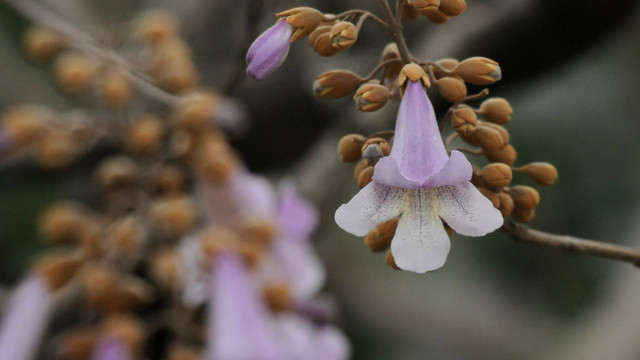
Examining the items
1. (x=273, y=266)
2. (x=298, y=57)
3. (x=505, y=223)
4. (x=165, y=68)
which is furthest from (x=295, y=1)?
(x=505, y=223)

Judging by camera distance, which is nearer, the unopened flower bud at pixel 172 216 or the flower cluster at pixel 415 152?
the flower cluster at pixel 415 152

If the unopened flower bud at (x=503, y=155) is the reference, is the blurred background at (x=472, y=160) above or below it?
below

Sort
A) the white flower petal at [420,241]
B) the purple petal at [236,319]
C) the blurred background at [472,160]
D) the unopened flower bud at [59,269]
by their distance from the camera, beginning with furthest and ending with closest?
the blurred background at [472,160] → the unopened flower bud at [59,269] → the purple petal at [236,319] → the white flower petal at [420,241]

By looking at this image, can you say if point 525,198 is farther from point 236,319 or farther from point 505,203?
point 236,319

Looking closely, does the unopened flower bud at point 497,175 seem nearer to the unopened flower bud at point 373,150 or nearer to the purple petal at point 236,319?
the unopened flower bud at point 373,150

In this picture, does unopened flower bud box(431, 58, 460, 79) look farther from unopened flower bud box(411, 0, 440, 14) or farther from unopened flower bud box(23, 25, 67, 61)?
unopened flower bud box(23, 25, 67, 61)

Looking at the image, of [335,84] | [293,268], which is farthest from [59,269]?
[335,84]

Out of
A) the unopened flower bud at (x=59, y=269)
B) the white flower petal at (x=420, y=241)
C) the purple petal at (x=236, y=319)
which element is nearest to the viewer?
the white flower petal at (x=420, y=241)

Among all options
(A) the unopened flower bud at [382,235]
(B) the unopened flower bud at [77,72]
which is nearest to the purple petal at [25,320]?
(B) the unopened flower bud at [77,72]
